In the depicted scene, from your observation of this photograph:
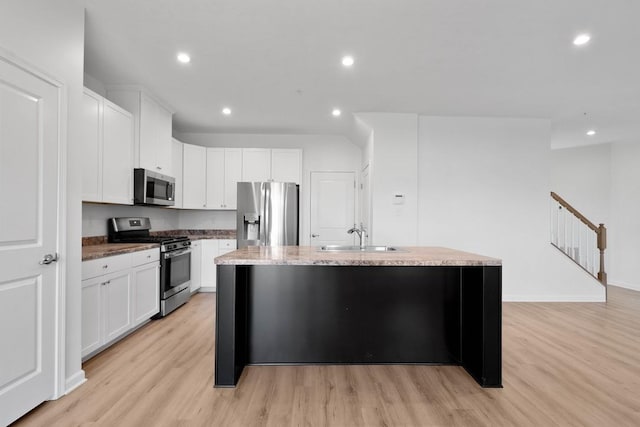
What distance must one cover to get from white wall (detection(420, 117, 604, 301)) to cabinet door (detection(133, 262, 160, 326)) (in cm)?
342

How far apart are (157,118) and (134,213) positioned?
1.22 metres

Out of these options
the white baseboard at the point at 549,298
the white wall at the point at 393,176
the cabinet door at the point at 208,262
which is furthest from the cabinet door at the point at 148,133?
the white baseboard at the point at 549,298

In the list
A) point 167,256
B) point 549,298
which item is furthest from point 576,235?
point 167,256

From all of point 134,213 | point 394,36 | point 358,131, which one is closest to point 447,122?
point 358,131

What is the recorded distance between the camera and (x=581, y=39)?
2.62m

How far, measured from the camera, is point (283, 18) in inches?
94.3

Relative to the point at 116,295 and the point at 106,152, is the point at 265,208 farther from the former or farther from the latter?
the point at 116,295

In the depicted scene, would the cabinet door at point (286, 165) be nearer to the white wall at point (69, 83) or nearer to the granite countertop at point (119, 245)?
the granite countertop at point (119, 245)

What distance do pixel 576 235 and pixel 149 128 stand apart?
21.8 ft

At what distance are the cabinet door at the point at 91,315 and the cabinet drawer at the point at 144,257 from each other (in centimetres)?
49

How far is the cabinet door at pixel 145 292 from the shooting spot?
3182mm

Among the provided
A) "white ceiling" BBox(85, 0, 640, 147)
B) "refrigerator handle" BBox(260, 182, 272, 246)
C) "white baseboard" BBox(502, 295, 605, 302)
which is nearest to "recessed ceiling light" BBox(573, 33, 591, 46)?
"white ceiling" BBox(85, 0, 640, 147)

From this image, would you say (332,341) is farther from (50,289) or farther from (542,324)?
(542,324)

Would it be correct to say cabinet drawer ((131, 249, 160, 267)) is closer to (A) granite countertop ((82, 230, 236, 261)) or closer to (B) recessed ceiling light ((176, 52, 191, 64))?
(A) granite countertop ((82, 230, 236, 261))
